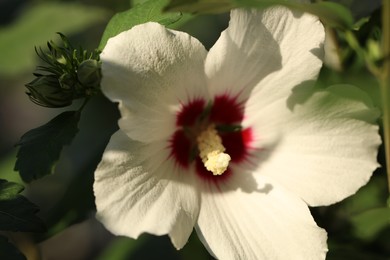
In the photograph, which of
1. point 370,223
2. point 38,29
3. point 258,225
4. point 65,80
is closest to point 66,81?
point 65,80

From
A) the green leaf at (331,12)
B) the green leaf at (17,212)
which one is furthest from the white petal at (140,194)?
the green leaf at (331,12)

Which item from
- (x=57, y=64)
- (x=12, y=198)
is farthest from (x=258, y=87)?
(x=12, y=198)

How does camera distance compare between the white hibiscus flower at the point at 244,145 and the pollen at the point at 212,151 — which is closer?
the white hibiscus flower at the point at 244,145

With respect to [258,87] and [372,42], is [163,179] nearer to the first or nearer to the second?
[258,87]

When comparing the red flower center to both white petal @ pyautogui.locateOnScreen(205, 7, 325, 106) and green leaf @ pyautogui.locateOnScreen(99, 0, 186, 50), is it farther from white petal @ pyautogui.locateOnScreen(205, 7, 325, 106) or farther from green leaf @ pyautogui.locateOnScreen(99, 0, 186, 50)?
green leaf @ pyautogui.locateOnScreen(99, 0, 186, 50)

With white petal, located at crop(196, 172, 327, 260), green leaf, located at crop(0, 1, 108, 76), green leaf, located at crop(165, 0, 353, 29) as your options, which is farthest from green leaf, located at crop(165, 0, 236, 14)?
green leaf, located at crop(0, 1, 108, 76)

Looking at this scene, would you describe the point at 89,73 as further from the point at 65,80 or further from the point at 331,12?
the point at 331,12

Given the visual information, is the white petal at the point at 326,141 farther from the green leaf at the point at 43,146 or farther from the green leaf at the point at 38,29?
the green leaf at the point at 38,29
